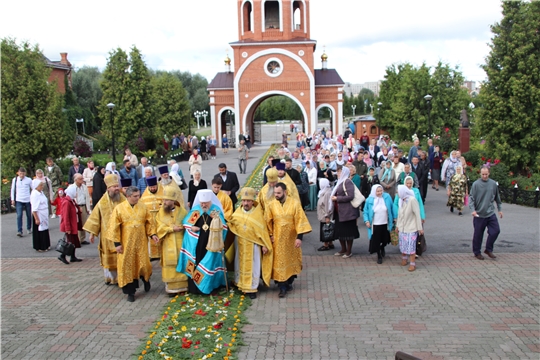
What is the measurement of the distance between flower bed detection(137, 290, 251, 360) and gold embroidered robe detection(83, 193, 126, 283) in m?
1.36

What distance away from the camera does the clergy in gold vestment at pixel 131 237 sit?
24.2 feet

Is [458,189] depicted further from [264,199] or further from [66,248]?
[66,248]

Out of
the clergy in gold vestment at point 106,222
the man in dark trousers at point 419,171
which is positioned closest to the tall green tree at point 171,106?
the man in dark trousers at point 419,171

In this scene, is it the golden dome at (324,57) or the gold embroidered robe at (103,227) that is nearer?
the gold embroidered robe at (103,227)

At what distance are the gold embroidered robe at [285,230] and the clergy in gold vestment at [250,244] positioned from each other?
4.6 inches

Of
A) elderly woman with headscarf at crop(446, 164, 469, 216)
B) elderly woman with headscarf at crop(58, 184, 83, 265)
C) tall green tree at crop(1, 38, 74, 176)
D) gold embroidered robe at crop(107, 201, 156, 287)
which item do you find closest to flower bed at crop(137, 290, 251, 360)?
gold embroidered robe at crop(107, 201, 156, 287)

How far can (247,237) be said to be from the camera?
7.35m

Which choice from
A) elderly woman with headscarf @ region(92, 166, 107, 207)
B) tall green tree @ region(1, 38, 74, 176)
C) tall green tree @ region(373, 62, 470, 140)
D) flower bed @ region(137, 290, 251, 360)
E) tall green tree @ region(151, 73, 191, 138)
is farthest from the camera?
tall green tree @ region(151, 73, 191, 138)

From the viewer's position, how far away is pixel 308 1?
127 feet

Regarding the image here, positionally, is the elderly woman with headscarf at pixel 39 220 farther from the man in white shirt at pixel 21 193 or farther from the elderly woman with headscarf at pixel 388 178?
the elderly woman with headscarf at pixel 388 178

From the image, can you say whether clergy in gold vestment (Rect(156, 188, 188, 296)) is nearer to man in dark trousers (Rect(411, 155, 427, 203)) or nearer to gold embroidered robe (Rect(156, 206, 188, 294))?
gold embroidered robe (Rect(156, 206, 188, 294))

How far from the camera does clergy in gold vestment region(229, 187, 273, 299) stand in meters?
7.34

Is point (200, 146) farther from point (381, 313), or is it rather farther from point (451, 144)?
point (381, 313)

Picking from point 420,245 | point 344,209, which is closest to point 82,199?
point 344,209
